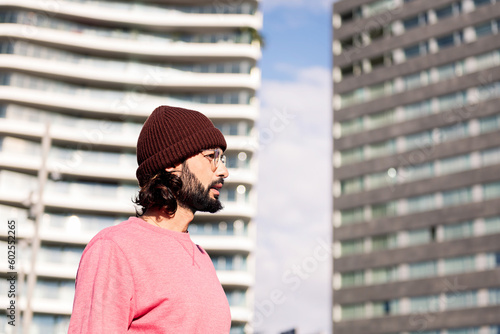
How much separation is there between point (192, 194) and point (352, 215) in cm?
7487

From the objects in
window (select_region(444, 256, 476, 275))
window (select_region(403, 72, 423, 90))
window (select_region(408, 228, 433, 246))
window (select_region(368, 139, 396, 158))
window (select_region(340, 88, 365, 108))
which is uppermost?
window (select_region(403, 72, 423, 90))

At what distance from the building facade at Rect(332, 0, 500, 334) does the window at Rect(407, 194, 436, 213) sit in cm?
11

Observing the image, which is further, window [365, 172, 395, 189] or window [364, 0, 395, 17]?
window [364, 0, 395, 17]

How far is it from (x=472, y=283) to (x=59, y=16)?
45309 mm

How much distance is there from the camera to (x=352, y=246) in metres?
75.6

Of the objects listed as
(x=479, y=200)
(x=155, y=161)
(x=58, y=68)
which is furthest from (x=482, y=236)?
(x=155, y=161)

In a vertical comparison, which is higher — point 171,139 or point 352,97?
point 352,97

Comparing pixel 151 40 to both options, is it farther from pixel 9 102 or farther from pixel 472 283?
pixel 472 283

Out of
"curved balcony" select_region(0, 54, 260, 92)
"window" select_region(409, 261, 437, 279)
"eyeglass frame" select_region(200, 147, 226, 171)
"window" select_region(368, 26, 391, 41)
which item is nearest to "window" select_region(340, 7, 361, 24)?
"window" select_region(368, 26, 391, 41)

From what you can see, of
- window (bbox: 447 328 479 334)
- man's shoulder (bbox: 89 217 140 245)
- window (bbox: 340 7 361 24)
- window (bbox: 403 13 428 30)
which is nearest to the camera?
man's shoulder (bbox: 89 217 140 245)

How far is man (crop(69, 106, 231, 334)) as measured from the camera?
8.59ft

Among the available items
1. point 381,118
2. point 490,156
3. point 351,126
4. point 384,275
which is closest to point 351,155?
point 351,126

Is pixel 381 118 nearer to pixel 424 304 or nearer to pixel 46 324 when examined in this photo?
pixel 424 304

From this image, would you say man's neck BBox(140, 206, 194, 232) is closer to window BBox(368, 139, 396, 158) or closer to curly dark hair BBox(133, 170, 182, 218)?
curly dark hair BBox(133, 170, 182, 218)
